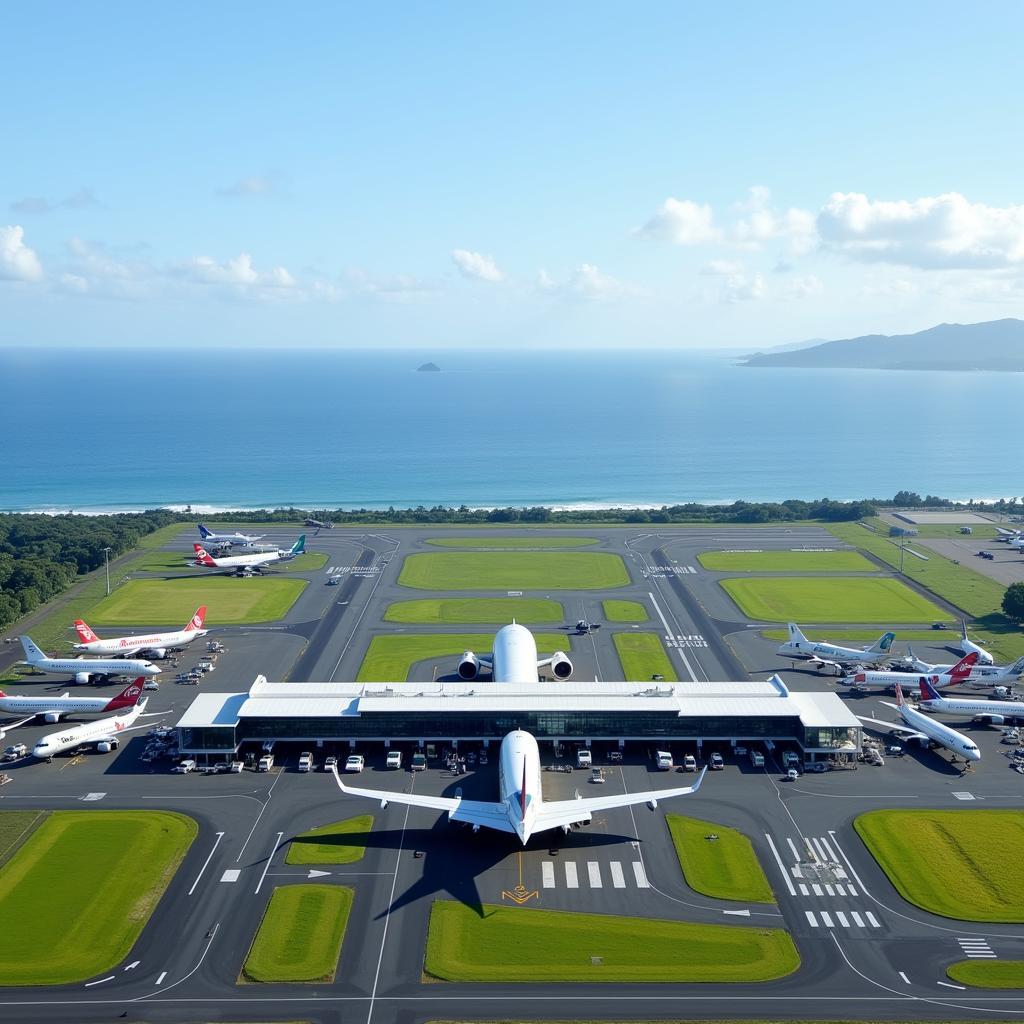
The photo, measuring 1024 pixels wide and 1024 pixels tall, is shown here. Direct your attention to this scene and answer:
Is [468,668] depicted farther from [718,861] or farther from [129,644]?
[129,644]

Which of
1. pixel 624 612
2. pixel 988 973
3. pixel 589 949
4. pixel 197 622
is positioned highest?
pixel 197 622

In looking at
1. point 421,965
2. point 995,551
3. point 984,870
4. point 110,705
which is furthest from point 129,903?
point 995,551

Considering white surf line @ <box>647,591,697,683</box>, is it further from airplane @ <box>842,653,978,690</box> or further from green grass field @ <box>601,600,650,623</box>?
airplane @ <box>842,653,978,690</box>

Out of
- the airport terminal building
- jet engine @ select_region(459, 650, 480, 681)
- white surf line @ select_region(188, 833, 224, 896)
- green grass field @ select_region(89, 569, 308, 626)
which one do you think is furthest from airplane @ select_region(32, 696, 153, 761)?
green grass field @ select_region(89, 569, 308, 626)

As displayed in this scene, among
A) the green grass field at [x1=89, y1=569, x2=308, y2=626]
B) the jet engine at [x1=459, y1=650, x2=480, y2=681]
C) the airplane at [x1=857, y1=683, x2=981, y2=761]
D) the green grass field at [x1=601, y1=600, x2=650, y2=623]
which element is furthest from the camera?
the green grass field at [x1=89, y1=569, x2=308, y2=626]

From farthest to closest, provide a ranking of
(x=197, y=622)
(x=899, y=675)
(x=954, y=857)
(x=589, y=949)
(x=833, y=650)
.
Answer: (x=197, y=622)
(x=833, y=650)
(x=899, y=675)
(x=954, y=857)
(x=589, y=949)

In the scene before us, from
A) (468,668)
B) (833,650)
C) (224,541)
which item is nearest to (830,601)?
(833,650)

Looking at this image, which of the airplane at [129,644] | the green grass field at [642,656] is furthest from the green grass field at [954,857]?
the airplane at [129,644]
